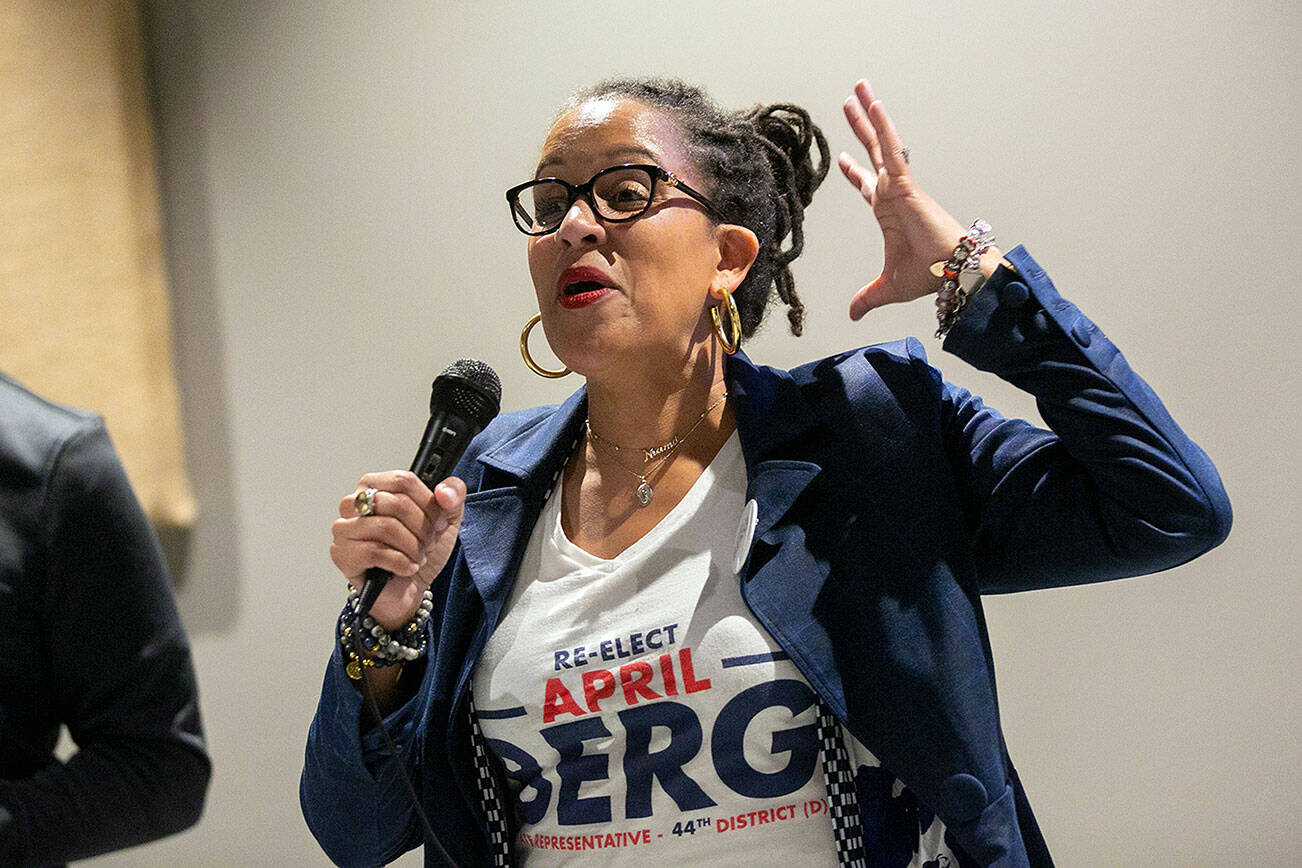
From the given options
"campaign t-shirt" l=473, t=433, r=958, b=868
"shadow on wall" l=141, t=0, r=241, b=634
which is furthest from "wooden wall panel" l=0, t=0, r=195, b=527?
"campaign t-shirt" l=473, t=433, r=958, b=868

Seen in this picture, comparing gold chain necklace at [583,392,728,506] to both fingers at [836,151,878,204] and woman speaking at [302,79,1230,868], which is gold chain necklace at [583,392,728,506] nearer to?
woman speaking at [302,79,1230,868]

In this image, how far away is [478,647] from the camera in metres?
1.28

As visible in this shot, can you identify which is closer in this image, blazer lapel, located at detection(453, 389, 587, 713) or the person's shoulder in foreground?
the person's shoulder in foreground

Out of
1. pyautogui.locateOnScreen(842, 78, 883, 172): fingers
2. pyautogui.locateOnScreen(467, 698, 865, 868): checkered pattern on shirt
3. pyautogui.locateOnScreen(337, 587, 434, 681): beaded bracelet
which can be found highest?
pyautogui.locateOnScreen(842, 78, 883, 172): fingers

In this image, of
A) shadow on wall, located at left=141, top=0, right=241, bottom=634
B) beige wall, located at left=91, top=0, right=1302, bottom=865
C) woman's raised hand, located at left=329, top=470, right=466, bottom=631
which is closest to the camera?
shadow on wall, located at left=141, top=0, right=241, bottom=634

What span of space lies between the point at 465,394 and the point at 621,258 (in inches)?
12.9

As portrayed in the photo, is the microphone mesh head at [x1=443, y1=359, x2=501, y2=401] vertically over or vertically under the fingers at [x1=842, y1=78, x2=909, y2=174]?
under

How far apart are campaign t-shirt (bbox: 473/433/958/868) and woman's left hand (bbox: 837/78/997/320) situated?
1.04 ft

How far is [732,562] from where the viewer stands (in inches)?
49.3

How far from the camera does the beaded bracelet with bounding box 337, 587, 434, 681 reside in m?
1.11

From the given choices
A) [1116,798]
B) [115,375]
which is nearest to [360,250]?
[115,375]

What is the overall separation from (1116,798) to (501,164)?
4.51ft

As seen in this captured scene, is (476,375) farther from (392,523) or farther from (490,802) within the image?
(490,802)

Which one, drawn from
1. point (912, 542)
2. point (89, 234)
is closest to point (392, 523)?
point (89, 234)
